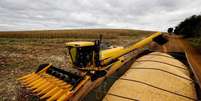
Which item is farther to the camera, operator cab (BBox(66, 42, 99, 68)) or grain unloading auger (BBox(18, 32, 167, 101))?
operator cab (BBox(66, 42, 99, 68))

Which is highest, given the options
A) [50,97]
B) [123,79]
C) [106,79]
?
[123,79]

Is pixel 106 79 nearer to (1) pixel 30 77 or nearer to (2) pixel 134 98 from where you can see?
(2) pixel 134 98

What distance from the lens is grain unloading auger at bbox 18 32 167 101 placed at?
15.4 ft

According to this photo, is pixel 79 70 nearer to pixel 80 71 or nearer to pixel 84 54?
pixel 80 71

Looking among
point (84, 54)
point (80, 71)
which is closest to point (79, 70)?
point (80, 71)

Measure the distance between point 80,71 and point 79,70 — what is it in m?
0.09

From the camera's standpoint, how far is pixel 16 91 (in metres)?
6.35

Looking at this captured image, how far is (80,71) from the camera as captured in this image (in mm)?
6750

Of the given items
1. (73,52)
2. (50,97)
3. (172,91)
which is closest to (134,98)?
(172,91)

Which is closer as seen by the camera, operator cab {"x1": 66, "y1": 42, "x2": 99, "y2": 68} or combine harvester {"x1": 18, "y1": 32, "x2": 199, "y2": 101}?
combine harvester {"x1": 18, "y1": 32, "x2": 199, "y2": 101}

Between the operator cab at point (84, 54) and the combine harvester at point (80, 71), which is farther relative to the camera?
the operator cab at point (84, 54)

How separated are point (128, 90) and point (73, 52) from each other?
3.88m

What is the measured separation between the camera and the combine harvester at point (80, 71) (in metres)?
4.60

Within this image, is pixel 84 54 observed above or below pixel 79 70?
above
